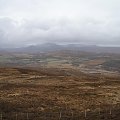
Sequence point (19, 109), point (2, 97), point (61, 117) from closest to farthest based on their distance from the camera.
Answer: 1. point (61, 117)
2. point (19, 109)
3. point (2, 97)

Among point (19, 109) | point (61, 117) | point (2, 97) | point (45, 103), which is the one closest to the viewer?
point (61, 117)

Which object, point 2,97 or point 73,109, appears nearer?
point 73,109

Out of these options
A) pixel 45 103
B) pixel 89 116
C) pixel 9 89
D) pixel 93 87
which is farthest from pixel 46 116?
pixel 93 87

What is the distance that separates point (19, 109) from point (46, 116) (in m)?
4.24

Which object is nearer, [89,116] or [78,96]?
[89,116]

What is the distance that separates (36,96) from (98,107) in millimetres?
8913

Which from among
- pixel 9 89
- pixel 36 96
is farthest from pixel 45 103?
pixel 9 89

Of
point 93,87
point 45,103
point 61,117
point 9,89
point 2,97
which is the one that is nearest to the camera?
point 61,117

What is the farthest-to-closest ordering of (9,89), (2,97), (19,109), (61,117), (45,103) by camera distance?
(9,89)
(2,97)
(45,103)
(19,109)
(61,117)

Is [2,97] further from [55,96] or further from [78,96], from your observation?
[78,96]

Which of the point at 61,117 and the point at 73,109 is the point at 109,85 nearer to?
the point at 73,109

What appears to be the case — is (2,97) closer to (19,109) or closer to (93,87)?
(19,109)

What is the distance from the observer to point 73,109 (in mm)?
30797

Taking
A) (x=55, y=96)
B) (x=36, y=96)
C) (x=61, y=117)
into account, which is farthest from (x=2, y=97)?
(x=61, y=117)
